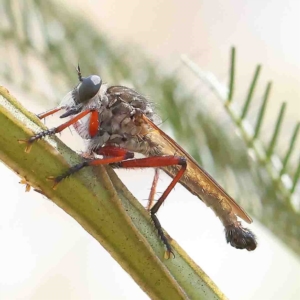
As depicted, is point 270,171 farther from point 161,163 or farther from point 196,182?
point 161,163

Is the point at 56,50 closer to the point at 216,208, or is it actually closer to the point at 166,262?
the point at 216,208

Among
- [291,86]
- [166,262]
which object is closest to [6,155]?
[166,262]

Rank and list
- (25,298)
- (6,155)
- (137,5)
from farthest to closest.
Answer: (137,5) → (25,298) → (6,155)

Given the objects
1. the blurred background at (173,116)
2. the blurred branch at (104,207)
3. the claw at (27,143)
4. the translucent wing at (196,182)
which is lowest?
the blurred branch at (104,207)

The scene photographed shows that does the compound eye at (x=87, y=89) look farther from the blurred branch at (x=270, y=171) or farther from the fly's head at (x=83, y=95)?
the blurred branch at (x=270, y=171)

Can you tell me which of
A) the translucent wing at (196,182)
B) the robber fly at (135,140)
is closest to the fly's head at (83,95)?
the robber fly at (135,140)
